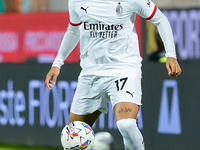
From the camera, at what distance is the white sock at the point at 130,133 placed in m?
4.49

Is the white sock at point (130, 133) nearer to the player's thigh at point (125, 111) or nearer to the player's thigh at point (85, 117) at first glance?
the player's thigh at point (125, 111)

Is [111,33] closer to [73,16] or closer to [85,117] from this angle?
[73,16]

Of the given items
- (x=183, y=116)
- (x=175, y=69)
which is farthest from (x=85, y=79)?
(x=183, y=116)

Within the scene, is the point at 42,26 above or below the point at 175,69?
below

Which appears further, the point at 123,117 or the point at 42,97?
the point at 42,97

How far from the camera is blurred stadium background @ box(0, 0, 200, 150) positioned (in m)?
6.36

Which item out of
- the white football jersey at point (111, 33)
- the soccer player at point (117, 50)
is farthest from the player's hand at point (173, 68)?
the white football jersey at point (111, 33)

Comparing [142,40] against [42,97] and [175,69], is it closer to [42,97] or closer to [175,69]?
[42,97]

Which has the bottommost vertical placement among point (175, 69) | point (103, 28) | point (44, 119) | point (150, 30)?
point (44, 119)

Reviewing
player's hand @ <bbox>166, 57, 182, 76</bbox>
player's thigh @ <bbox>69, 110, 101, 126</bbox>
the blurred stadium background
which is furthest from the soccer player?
the blurred stadium background

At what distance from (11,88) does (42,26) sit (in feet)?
12.1

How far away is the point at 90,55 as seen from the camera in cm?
478

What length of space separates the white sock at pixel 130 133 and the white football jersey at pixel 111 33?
46 cm

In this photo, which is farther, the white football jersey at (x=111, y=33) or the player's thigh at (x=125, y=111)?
the white football jersey at (x=111, y=33)
